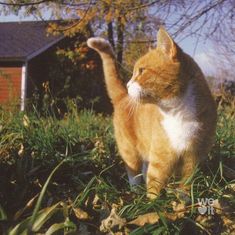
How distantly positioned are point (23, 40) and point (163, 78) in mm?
18167

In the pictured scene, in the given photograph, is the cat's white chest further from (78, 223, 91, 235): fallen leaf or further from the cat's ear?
(78, 223, 91, 235): fallen leaf

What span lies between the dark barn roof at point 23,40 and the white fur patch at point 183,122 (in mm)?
15030

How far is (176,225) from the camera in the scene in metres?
2.77

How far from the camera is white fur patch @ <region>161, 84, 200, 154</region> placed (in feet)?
10.3

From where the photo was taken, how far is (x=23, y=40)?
20516 millimetres

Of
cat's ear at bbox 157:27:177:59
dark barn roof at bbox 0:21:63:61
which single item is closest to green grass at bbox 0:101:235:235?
cat's ear at bbox 157:27:177:59

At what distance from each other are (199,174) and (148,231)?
771 mm

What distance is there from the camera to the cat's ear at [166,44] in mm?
3068

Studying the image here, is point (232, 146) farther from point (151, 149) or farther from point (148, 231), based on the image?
point (148, 231)

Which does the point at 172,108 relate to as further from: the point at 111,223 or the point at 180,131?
the point at 111,223

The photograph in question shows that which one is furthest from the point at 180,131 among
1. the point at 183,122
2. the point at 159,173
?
the point at 159,173

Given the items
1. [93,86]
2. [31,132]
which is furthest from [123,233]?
[93,86]

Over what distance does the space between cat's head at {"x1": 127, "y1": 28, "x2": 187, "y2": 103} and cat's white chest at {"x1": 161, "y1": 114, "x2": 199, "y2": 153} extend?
16 centimetres

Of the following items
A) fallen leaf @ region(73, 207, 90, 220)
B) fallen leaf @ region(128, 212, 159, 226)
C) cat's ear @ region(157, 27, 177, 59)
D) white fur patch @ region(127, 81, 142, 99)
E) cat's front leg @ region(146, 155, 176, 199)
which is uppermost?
cat's ear @ region(157, 27, 177, 59)
